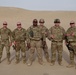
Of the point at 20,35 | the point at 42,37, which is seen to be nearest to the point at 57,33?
the point at 42,37

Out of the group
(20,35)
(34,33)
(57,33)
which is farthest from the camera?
(20,35)

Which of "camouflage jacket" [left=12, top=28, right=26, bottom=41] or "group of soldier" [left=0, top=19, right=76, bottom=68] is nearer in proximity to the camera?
"group of soldier" [left=0, top=19, right=76, bottom=68]

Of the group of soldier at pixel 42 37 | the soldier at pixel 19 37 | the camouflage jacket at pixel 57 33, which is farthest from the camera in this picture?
the soldier at pixel 19 37

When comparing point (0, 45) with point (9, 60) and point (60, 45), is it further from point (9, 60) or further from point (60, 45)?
point (60, 45)

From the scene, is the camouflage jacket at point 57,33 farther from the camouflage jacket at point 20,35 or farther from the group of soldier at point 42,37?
the camouflage jacket at point 20,35

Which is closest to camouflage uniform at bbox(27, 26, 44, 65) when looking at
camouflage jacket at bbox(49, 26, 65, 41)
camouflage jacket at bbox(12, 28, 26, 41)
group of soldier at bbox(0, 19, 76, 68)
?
group of soldier at bbox(0, 19, 76, 68)

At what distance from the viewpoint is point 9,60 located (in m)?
10.2

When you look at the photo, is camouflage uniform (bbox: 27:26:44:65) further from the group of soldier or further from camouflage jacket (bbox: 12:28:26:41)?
camouflage jacket (bbox: 12:28:26:41)

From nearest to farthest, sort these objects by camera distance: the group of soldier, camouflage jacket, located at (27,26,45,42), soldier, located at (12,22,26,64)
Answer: the group of soldier < camouflage jacket, located at (27,26,45,42) < soldier, located at (12,22,26,64)

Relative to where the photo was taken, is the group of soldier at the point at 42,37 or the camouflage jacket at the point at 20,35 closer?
the group of soldier at the point at 42,37

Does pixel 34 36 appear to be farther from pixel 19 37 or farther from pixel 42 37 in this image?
pixel 19 37

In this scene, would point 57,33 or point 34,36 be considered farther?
point 34,36

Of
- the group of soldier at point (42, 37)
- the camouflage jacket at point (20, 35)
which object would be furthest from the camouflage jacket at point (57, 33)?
the camouflage jacket at point (20, 35)

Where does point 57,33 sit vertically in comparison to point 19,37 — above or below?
above
